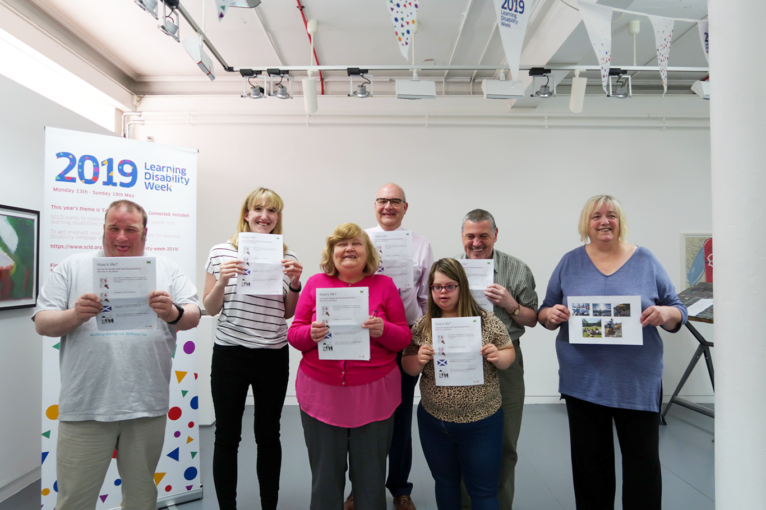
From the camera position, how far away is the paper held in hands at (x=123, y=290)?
64.9 inches

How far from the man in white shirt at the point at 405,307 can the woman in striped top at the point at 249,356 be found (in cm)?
62

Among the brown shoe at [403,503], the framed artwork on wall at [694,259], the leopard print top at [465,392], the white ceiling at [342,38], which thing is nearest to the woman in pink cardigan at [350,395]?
the leopard print top at [465,392]

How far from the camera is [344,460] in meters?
1.88

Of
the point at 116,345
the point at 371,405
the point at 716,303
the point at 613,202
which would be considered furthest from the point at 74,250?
the point at 716,303

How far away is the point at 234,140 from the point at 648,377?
4.67 meters

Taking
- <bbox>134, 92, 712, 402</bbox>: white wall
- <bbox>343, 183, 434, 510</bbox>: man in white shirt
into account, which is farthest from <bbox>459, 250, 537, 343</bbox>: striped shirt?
<bbox>134, 92, 712, 402</bbox>: white wall

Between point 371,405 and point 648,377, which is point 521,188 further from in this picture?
point 371,405

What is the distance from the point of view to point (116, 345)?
1.79 metres

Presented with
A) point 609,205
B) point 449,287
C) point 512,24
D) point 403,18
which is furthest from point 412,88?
point 449,287

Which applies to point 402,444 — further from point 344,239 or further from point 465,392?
point 344,239

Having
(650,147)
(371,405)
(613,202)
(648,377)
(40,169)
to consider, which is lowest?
(371,405)

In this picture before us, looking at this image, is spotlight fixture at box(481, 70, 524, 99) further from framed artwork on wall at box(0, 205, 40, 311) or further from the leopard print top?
framed artwork on wall at box(0, 205, 40, 311)

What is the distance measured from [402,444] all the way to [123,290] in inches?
71.4

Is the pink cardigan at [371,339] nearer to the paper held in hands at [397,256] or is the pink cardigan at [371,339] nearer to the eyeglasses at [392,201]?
the paper held in hands at [397,256]
